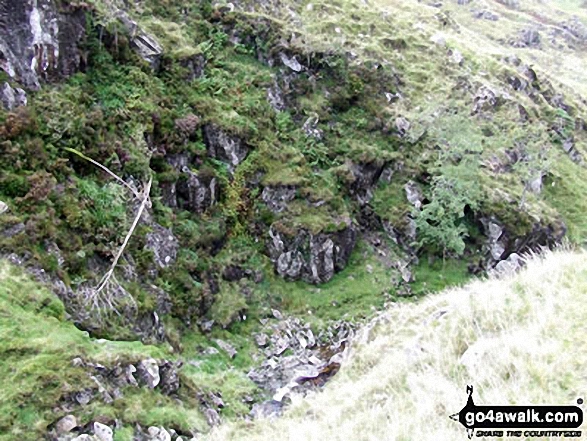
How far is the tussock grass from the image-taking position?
4.85m

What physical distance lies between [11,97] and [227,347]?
1057 cm

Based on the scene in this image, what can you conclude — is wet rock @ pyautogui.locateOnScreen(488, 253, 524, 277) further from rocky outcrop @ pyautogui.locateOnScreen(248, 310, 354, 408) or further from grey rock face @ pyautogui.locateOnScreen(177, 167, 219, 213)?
grey rock face @ pyautogui.locateOnScreen(177, 167, 219, 213)

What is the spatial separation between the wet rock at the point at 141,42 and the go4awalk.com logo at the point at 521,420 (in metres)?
20.0

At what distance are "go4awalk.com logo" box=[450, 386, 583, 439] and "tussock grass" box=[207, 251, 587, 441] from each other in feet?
0.51

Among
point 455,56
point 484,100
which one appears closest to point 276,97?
point 484,100

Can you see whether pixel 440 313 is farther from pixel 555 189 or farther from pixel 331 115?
pixel 555 189

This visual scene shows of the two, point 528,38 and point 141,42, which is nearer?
point 141,42

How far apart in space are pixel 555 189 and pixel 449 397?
3535 centimetres

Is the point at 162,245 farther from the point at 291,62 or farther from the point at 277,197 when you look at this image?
the point at 291,62

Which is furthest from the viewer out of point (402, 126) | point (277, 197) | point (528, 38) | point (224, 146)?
point (528, 38)

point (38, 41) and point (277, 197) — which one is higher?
point (38, 41)

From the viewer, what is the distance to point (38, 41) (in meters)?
16.3

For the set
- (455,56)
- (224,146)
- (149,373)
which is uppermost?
(149,373)

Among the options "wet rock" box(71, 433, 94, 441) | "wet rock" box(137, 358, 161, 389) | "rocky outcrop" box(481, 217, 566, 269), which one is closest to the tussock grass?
"wet rock" box(71, 433, 94, 441)
